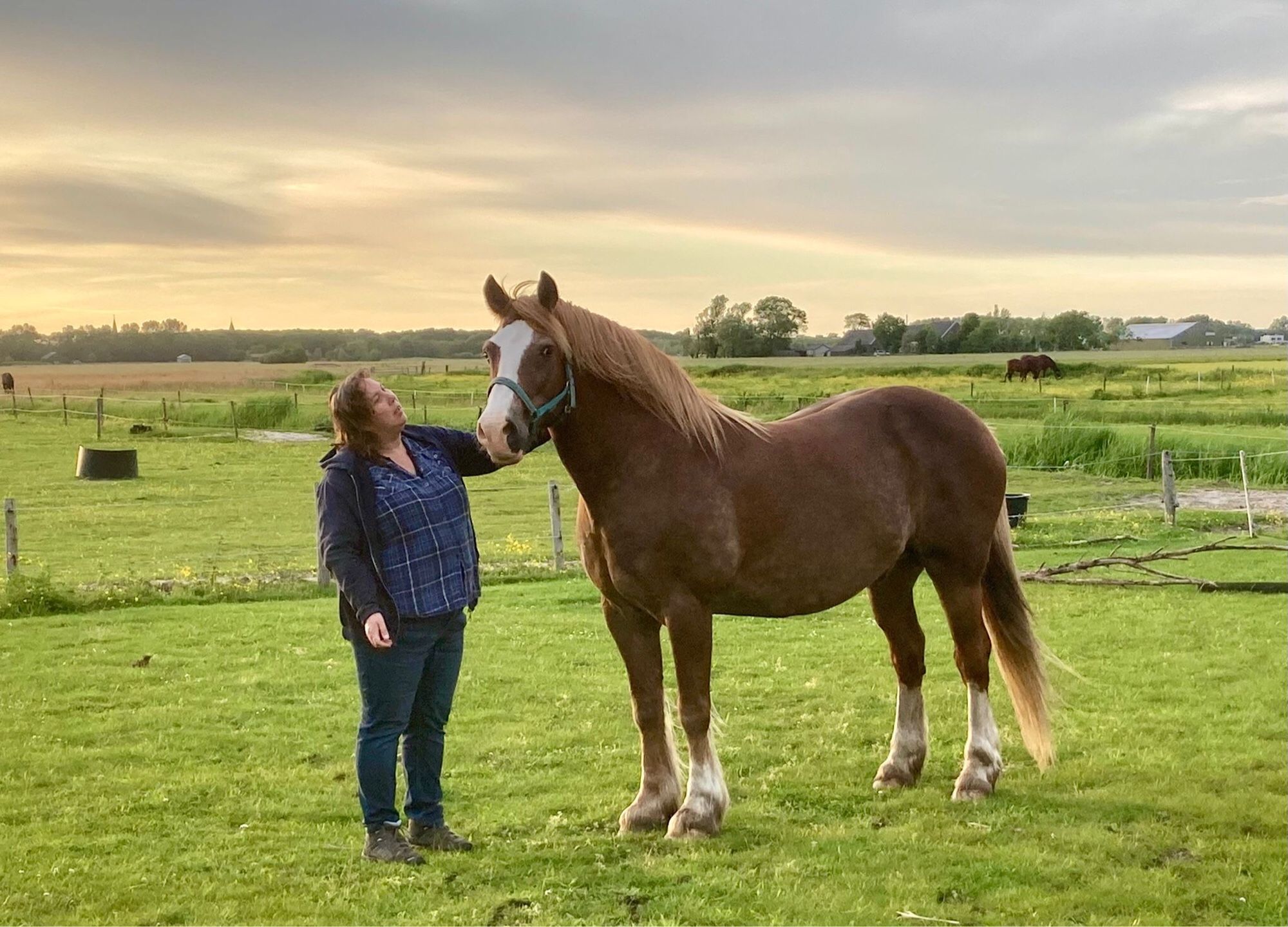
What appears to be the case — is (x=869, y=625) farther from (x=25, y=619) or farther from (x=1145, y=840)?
(x=25, y=619)

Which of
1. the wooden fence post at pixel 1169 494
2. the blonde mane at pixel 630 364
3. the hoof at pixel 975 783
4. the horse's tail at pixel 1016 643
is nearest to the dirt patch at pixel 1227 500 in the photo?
the wooden fence post at pixel 1169 494

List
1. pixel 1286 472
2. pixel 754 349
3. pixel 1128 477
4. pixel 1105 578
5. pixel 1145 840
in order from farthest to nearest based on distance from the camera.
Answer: pixel 754 349, pixel 1128 477, pixel 1286 472, pixel 1105 578, pixel 1145 840

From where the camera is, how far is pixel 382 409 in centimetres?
411

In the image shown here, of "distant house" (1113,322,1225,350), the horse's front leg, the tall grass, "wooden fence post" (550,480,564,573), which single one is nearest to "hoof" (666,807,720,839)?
the horse's front leg

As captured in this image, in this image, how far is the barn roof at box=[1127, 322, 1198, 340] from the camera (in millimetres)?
86625

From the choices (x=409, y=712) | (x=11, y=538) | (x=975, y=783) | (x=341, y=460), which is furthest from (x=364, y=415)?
(x=11, y=538)

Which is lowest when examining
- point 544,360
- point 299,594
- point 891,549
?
point 299,594

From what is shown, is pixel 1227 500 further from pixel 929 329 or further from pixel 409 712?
pixel 929 329

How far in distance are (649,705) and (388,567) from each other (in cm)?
135

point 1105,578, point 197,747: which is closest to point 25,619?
point 197,747

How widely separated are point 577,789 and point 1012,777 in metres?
2.20

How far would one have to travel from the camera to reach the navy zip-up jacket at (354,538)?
4031 mm

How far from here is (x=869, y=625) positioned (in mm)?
9695

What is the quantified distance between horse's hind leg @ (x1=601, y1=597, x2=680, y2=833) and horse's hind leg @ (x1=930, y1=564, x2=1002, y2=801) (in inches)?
57.9
